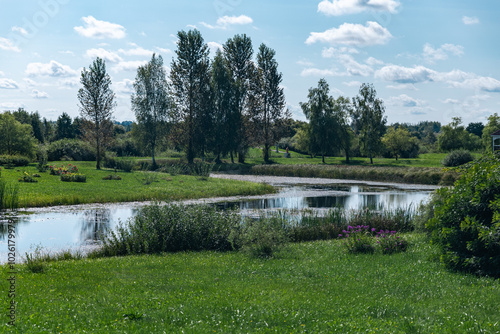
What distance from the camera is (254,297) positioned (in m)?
9.30

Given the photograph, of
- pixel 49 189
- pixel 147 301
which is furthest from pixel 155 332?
pixel 49 189

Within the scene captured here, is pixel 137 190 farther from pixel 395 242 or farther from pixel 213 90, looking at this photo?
pixel 213 90

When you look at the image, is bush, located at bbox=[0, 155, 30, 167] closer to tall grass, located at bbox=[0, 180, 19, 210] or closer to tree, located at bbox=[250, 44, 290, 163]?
tall grass, located at bbox=[0, 180, 19, 210]

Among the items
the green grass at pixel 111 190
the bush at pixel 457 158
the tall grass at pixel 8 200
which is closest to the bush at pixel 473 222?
the green grass at pixel 111 190

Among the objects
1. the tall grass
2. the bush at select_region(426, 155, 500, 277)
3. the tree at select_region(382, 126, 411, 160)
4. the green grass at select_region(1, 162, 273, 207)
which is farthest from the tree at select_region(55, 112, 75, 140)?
the bush at select_region(426, 155, 500, 277)

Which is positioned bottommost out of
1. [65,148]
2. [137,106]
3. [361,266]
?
[361,266]

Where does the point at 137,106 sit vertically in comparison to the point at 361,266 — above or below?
above

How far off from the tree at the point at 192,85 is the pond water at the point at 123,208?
76.5 ft

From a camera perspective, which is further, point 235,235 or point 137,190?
point 137,190

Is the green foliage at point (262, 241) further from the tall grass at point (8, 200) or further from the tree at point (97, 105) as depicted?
the tree at point (97, 105)

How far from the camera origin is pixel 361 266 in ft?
40.7

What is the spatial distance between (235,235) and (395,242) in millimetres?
5450

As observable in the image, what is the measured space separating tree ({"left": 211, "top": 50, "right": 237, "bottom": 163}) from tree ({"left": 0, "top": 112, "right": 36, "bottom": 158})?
2476 cm

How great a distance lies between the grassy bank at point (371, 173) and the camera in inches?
1713
